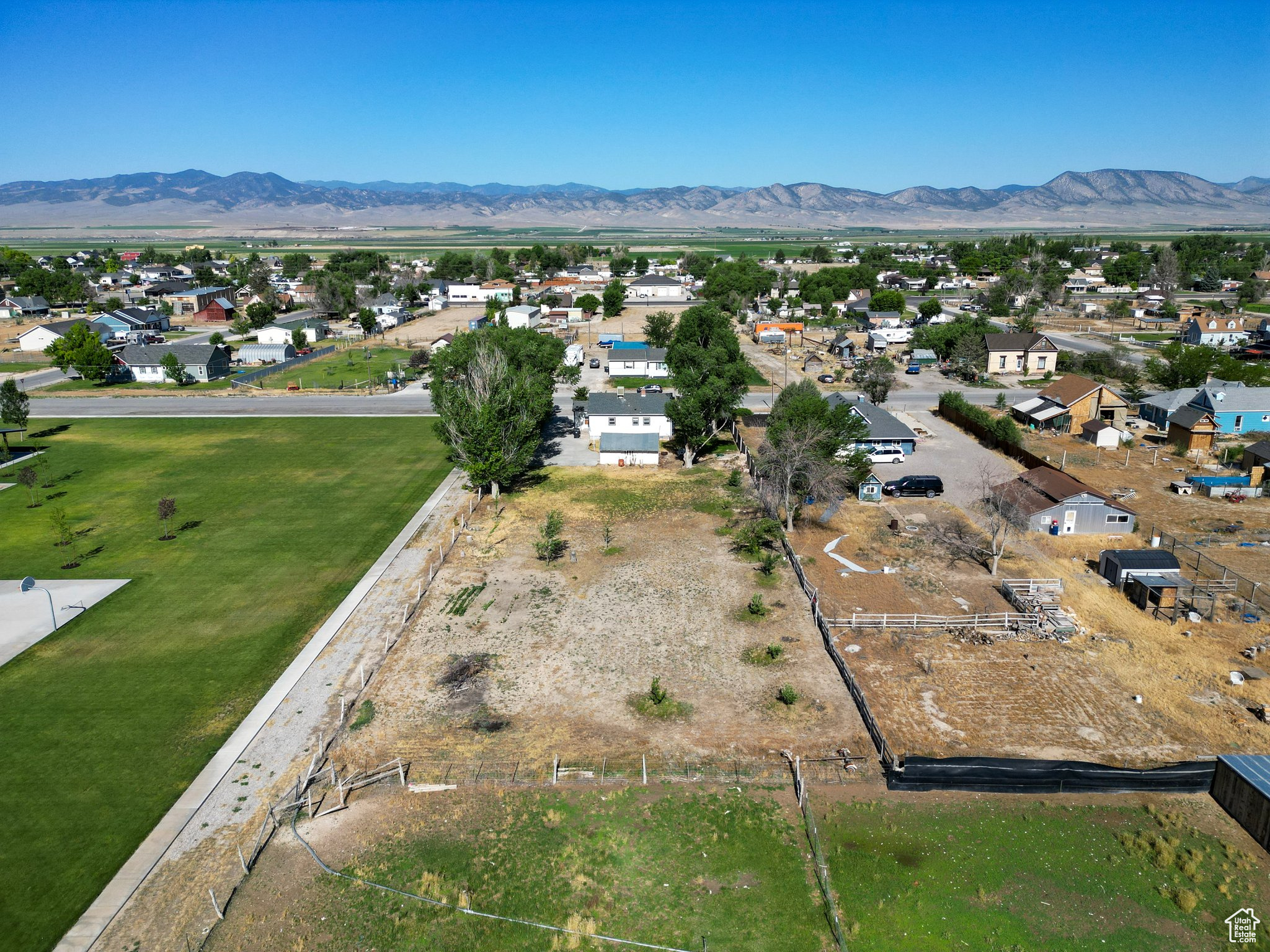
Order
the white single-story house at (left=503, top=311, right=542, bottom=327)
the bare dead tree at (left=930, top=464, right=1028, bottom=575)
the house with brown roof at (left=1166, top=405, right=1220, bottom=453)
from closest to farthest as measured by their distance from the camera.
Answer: the bare dead tree at (left=930, top=464, right=1028, bottom=575)
the house with brown roof at (left=1166, top=405, right=1220, bottom=453)
the white single-story house at (left=503, top=311, right=542, bottom=327)

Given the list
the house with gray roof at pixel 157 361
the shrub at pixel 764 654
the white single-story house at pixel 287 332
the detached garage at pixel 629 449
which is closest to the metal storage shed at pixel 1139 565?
the shrub at pixel 764 654

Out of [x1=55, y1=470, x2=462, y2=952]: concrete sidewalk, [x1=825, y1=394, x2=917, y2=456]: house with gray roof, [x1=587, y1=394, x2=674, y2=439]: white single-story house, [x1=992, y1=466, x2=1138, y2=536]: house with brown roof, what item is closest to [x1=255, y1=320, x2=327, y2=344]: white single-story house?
[x1=587, y1=394, x2=674, y2=439]: white single-story house

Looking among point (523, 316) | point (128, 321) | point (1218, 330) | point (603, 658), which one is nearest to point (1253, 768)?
point (603, 658)

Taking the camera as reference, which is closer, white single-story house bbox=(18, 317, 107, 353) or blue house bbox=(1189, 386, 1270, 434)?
blue house bbox=(1189, 386, 1270, 434)

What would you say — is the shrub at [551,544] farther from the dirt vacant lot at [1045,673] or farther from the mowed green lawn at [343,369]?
the mowed green lawn at [343,369]

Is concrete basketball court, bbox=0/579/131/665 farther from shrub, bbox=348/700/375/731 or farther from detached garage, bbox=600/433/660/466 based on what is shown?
detached garage, bbox=600/433/660/466

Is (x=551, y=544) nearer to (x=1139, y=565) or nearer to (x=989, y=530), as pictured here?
(x=989, y=530)

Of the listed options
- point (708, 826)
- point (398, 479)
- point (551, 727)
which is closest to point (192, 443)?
point (398, 479)

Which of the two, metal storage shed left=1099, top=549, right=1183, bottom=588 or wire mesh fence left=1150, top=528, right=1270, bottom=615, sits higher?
metal storage shed left=1099, top=549, right=1183, bottom=588
